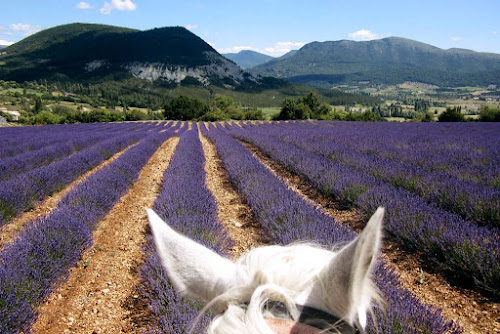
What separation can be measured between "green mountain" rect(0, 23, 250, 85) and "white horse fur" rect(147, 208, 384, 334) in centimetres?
14935

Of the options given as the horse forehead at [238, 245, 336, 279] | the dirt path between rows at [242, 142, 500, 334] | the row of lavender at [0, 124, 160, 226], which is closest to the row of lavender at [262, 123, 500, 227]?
the dirt path between rows at [242, 142, 500, 334]

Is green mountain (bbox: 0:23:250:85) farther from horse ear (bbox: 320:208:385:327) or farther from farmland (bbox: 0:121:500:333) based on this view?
horse ear (bbox: 320:208:385:327)

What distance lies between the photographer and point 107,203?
4527mm

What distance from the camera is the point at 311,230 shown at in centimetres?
280

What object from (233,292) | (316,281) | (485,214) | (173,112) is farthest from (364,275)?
(173,112)

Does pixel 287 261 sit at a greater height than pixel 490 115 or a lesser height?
greater

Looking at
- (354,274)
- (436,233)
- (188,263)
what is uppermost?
(354,274)

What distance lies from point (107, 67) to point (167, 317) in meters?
171

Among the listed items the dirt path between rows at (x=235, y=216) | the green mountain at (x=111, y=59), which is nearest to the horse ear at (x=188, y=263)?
the dirt path between rows at (x=235, y=216)

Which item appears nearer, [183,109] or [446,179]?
[446,179]

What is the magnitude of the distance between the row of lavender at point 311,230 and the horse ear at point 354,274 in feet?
0.96

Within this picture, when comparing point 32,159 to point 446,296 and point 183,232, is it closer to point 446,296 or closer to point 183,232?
point 183,232

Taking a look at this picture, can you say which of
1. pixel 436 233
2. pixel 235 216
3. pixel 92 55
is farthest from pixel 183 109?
pixel 92 55

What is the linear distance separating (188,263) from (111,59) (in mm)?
181268
